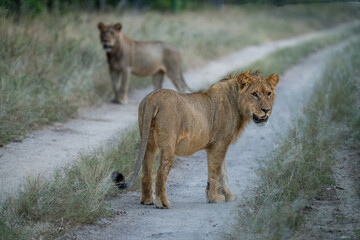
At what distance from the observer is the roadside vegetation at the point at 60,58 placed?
25.5 feet

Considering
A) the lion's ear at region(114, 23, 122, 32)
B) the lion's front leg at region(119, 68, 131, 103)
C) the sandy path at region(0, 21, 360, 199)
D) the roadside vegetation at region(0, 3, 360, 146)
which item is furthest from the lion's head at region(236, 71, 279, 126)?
the lion's ear at region(114, 23, 122, 32)

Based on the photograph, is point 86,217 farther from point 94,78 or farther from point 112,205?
point 94,78

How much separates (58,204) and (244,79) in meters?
2.06

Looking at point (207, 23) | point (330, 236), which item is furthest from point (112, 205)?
point (207, 23)

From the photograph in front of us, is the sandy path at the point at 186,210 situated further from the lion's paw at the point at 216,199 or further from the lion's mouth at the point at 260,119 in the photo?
the lion's mouth at the point at 260,119

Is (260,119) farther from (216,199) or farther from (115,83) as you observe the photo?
(115,83)

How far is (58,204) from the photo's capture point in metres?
4.43

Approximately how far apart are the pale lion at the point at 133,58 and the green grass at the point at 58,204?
17.1ft

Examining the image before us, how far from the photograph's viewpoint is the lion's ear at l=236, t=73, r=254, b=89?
521cm

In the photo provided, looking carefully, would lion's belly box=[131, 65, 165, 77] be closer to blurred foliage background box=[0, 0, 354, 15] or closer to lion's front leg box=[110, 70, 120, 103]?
lion's front leg box=[110, 70, 120, 103]

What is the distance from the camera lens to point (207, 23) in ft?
69.3

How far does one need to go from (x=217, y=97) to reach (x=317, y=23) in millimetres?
25948

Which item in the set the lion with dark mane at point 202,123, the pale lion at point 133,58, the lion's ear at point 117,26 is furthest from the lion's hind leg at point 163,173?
the lion's ear at point 117,26

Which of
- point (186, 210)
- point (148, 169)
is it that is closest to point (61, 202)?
point (148, 169)
